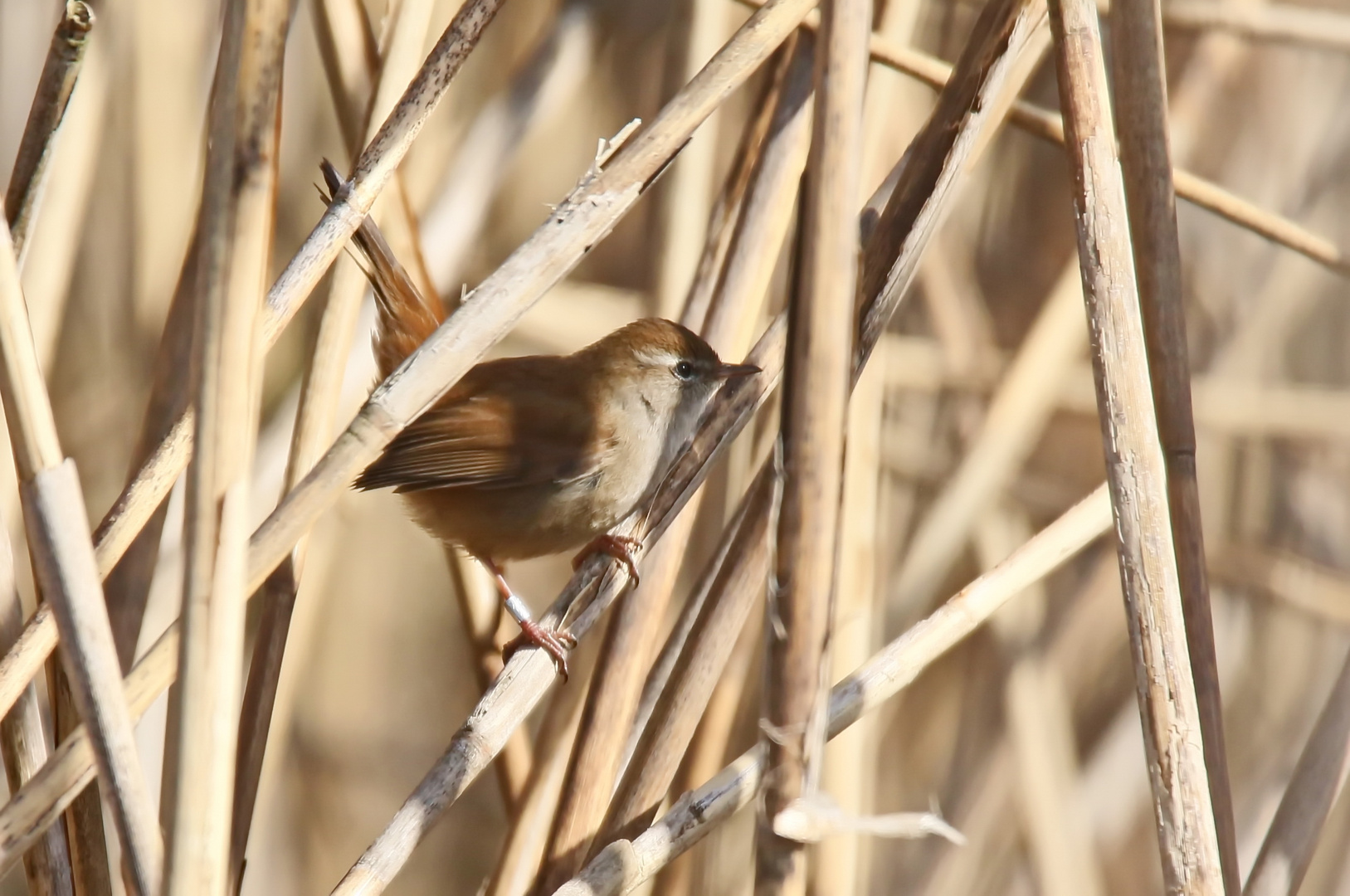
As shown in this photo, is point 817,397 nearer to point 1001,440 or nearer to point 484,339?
point 484,339

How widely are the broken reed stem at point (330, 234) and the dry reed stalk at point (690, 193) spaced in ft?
2.62

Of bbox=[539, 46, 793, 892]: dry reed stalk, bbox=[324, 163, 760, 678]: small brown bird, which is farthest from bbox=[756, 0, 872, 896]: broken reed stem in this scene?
bbox=[324, 163, 760, 678]: small brown bird

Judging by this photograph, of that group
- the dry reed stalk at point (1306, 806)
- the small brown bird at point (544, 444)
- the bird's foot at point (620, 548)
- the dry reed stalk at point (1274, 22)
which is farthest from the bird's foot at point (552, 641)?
the dry reed stalk at point (1274, 22)

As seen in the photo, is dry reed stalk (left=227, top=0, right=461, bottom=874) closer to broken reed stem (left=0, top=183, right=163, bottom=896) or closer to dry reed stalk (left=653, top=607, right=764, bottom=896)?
broken reed stem (left=0, top=183, right=163, bottom=896)

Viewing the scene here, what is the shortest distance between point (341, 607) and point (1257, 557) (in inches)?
82.2

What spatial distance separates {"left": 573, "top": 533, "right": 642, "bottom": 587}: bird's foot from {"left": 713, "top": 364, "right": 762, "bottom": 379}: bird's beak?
29cm

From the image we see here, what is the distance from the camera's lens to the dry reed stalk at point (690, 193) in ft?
6.15

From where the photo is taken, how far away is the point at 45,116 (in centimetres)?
112

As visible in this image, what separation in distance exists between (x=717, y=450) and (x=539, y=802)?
596mm

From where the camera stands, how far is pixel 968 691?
2438 mm

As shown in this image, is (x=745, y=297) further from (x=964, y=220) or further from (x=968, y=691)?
(x=968, y=691)

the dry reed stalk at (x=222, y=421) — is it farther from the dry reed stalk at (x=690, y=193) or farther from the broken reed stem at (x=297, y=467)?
the dry reed stalk at (x=690, y=193)

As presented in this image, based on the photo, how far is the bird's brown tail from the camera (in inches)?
61.6

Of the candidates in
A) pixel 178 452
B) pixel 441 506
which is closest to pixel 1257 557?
pixel 441 506
